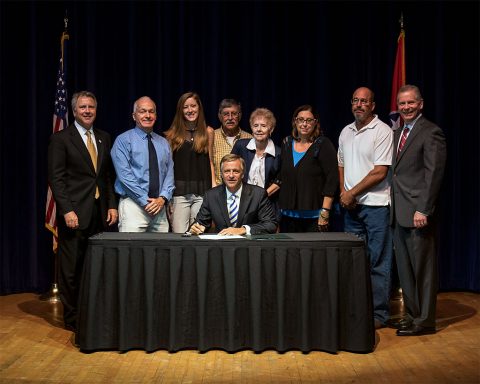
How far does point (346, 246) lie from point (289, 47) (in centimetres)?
277

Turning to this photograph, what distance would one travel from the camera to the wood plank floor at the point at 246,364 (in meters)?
3.82

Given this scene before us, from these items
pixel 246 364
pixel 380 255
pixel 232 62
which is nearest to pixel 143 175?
pixel 246 364

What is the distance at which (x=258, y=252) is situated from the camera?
4.21m

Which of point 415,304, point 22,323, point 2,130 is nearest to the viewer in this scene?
point 415,304

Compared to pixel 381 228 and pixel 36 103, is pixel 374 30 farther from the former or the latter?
pixel 36 103

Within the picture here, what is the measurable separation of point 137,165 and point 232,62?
6.07ft

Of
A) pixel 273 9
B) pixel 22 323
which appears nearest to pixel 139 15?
pixel 273 9

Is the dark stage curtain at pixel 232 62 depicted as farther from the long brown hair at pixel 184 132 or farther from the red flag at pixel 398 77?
the long brown hair at pixel 184 132

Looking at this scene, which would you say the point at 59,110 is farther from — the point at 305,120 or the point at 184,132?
the point at 305,120

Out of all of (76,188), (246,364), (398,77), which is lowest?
(246,364)

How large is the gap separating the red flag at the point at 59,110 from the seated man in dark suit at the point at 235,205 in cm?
188

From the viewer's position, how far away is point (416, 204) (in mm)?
4637

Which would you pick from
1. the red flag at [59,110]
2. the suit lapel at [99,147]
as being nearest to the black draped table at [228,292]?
the suit lapel at [99,147]

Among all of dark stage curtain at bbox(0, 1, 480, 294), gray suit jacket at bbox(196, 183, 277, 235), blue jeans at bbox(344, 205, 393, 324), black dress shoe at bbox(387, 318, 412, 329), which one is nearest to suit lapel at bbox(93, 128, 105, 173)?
gray suit jacket at bbox(196, 183, 277, 235)
